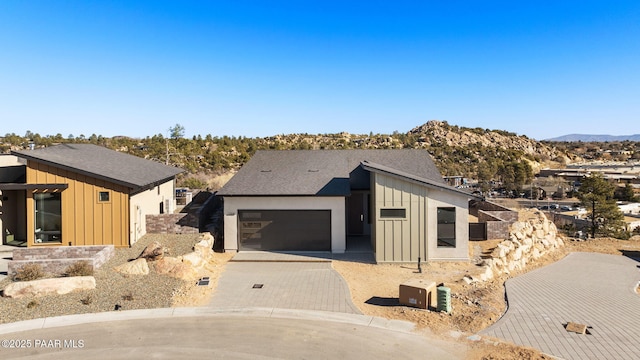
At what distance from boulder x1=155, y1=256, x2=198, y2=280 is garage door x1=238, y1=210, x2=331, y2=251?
505 cm

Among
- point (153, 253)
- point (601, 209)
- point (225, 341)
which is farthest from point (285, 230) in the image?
point (601, 209)

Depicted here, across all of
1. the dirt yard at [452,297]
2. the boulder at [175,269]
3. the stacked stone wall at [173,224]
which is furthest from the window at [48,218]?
the dirt yard at [452,297]

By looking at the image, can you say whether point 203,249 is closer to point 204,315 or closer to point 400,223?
point 204,315

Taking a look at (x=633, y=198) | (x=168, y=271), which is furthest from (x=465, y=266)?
(x=633, y=198)

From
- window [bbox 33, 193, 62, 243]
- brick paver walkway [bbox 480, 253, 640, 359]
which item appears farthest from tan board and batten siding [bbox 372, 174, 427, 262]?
window [bbox 33, 193, 62, 243]

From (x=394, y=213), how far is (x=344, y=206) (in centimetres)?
282

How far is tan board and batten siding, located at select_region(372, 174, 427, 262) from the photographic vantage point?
1769 centimetres

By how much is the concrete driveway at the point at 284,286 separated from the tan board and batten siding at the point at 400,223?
2.73 meters

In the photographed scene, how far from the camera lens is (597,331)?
1095 centimetres

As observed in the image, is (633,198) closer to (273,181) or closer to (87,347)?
→ (273,181)

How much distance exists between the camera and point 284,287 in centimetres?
1443

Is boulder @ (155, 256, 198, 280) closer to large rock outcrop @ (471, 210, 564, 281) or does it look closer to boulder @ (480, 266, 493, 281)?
large rock outcrop @ (471, 210, 564, 281)

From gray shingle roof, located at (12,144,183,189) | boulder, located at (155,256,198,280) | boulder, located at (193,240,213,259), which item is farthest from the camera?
gray shingle roof, located at (12,144,183,189)

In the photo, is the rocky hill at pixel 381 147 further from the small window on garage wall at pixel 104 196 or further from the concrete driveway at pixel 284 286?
the concrete driveway at pixel 284 286
